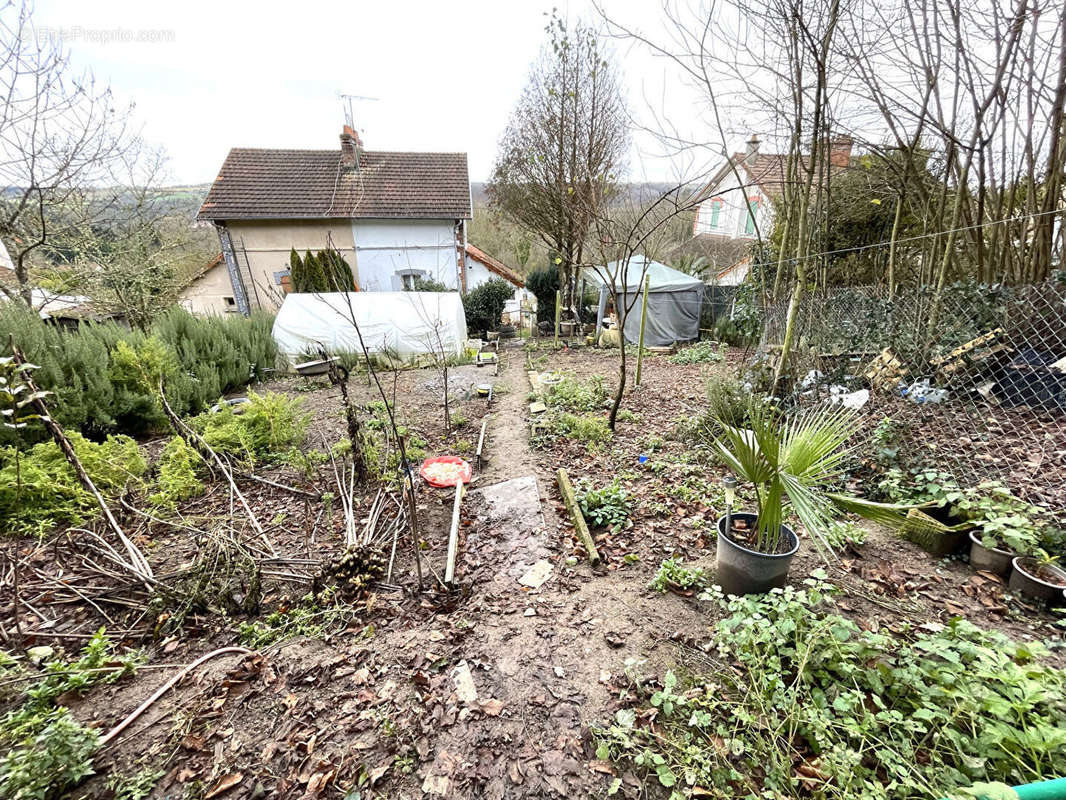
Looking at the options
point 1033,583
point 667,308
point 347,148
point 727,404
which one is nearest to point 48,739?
point 1033,583

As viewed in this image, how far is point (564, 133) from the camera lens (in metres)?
11.0

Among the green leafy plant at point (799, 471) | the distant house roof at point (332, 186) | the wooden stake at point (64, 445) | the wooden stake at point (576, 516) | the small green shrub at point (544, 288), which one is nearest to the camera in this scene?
the green leafy plant at point (799, 471)

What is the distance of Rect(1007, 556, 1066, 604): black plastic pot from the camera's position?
2.20 meters

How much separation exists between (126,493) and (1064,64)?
916cm

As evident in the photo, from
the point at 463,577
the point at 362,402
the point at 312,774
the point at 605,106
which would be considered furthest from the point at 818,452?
the point at 605,106

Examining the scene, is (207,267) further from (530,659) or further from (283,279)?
(530,659)

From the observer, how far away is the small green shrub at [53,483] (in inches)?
128

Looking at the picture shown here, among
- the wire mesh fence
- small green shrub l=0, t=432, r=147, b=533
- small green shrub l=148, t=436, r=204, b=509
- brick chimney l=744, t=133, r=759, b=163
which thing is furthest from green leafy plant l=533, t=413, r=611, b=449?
small green shrub l=0, t=432, r=147, b=533

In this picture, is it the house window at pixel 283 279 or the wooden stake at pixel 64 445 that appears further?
the house window at pixel 283 279

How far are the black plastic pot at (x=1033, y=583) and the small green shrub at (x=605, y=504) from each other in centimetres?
229

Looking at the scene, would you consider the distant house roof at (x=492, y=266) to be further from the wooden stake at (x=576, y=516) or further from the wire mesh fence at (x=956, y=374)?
the wooden stake at (x=576, y=516)

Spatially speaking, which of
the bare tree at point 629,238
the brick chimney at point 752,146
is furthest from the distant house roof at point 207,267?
the brick chimney at point 752,146

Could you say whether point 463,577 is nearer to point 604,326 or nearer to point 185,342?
point 185,342

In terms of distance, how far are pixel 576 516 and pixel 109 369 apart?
650 cm
